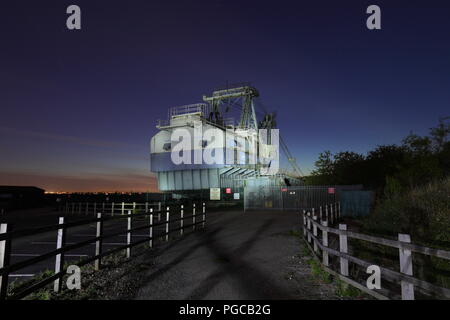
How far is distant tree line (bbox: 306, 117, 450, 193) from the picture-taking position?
79.2ft

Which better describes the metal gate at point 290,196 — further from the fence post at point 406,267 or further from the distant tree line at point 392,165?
the fence post at point 406,267

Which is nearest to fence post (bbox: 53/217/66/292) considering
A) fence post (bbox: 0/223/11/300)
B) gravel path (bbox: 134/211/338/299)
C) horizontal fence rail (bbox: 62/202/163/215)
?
fence post (bbox: 0/223/11/300)

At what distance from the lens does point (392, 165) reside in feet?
109

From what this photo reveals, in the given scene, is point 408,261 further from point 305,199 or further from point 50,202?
point 50,202

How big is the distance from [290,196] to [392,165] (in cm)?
1523

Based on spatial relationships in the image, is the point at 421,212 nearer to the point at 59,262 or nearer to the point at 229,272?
the point at 229,272

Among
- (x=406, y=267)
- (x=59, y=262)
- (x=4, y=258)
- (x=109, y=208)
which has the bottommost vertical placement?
(x=109, y=208)

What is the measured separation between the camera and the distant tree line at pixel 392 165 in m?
24.1

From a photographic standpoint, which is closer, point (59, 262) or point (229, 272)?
point (59, 262)

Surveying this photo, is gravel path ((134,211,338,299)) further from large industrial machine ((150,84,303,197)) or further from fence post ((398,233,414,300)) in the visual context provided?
large industrial machine ((150,84,303,197))

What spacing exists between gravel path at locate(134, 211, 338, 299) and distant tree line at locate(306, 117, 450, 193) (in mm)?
14473

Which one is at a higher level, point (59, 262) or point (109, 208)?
point (59, 262)

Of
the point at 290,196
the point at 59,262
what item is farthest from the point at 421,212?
the point at 290,196
